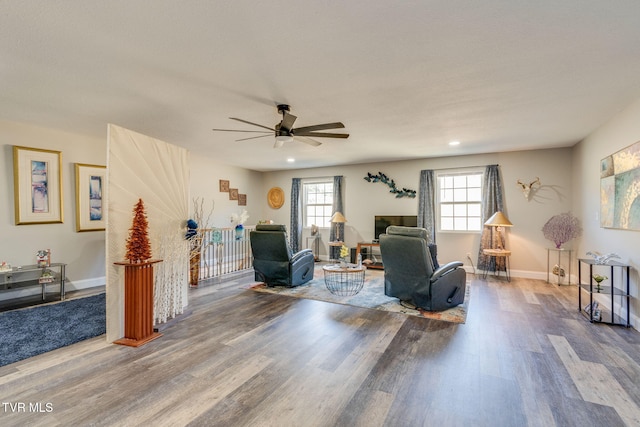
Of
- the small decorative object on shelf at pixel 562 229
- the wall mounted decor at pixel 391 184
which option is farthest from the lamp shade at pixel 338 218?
the small decorative object on shelf at pixel 562 229

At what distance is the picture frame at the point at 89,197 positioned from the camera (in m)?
5.04

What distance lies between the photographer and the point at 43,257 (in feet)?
14.8

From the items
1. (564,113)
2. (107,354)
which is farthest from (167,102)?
(564,113)

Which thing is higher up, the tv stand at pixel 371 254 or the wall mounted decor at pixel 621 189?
the wall mounted decor at pixel 621 189

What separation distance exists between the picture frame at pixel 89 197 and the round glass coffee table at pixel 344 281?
420 centimetres

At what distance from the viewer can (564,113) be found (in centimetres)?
384

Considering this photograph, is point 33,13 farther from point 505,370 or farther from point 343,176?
point 343,176

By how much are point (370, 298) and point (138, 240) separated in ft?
10.6

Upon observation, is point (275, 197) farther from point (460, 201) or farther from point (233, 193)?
point (460, 201)

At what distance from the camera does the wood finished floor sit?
192cm

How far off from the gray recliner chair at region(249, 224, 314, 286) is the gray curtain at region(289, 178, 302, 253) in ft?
10.8

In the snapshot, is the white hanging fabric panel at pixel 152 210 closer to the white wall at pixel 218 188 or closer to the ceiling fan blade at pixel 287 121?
the ceiling fan blade at pixel 287 121

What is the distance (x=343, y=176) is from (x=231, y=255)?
141 inches

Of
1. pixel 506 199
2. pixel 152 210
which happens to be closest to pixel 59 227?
pixel 152 210
